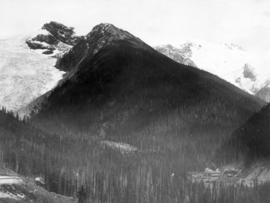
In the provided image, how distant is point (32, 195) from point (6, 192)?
8.86m

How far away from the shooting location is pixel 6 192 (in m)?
192

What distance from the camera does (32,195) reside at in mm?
198750

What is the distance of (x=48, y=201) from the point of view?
200m

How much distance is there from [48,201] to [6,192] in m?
12.2

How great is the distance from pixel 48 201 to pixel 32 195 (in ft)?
13.4
